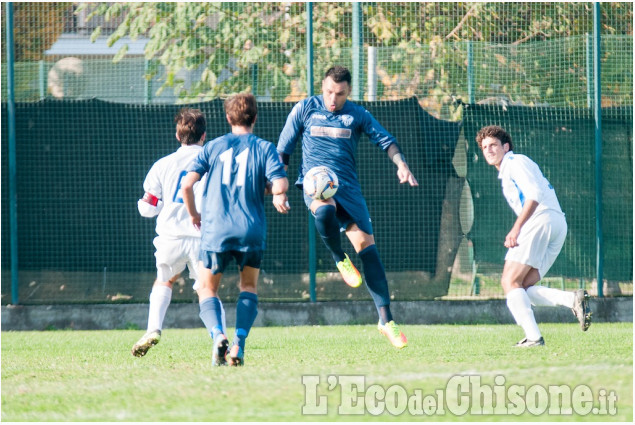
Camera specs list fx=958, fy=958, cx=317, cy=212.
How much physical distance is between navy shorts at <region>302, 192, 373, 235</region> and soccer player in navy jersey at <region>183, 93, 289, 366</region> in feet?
4.02

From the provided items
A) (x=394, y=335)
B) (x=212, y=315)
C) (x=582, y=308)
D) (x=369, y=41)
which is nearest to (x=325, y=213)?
(x=394, y=335)

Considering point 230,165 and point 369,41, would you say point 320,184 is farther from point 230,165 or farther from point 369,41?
point 369,41

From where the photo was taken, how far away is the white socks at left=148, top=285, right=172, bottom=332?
7.44 meters

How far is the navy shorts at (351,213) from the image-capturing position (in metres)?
7.83

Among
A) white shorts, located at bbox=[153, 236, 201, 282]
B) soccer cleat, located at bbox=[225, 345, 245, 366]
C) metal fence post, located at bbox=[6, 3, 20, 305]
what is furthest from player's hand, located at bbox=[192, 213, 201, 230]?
metal fence post, located at bbox=[6, 3, 20, 305]

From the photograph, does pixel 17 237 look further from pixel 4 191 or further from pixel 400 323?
pixel 400 323

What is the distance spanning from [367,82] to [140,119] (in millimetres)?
2669

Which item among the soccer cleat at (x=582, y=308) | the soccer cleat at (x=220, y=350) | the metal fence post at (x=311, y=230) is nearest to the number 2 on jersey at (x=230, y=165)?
the soccer cleat at (x=220, y=350)

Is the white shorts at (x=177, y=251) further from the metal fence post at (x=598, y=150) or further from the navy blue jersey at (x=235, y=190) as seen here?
the metal fence post at (x=598, y=150)

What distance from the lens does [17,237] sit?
1089 centimetres

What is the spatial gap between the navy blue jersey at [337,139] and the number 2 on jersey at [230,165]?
1298 millimetres

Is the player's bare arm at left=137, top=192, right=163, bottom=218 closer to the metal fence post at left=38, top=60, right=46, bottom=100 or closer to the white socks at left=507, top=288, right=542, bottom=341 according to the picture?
the white socks at left=507, top=288, right=542, bottom=341

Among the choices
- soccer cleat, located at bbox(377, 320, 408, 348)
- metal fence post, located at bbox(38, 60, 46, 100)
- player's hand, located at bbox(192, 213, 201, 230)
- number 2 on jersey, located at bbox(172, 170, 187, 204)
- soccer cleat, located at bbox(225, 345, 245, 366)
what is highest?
metal fence post, located at bbox(38, 60, 46, 100)

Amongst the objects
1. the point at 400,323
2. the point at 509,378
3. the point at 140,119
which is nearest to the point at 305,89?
the point at 140,119
